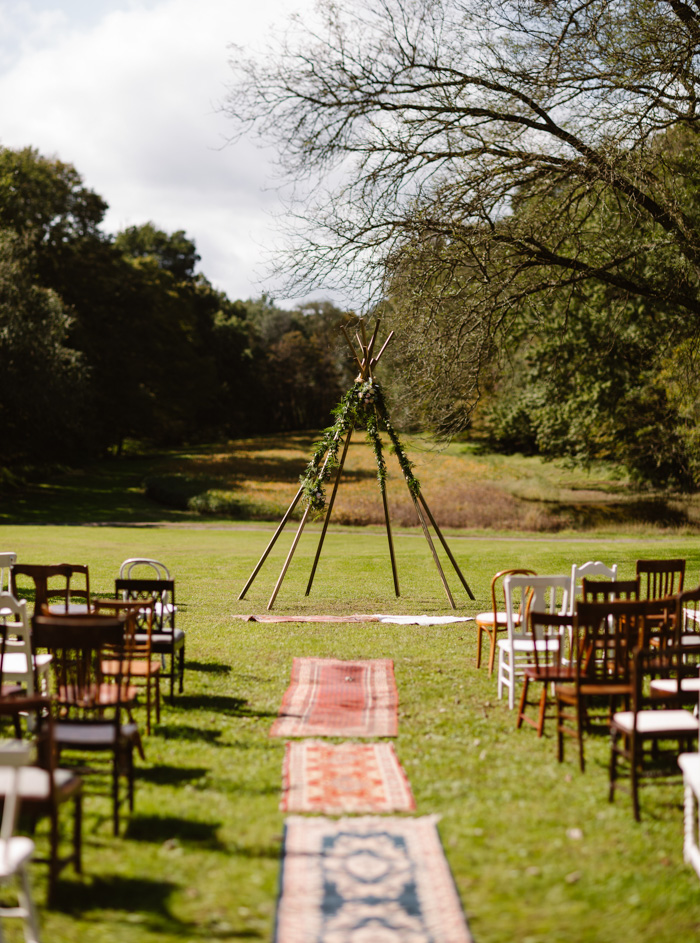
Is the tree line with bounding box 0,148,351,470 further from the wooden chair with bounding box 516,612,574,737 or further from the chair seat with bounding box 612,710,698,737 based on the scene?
the chair seat with bounding box 612,710,698,737

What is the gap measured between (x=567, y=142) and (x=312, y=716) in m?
10.7

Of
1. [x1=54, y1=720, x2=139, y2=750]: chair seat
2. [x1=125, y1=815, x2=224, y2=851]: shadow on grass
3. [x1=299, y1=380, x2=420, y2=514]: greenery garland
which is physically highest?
[x1=299, y1=380, x2=420, y2=514]: greenery garland

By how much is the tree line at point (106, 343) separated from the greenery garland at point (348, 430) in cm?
153

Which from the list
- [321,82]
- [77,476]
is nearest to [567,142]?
[321,82]

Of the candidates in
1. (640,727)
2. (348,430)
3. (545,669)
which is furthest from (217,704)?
(348,430)

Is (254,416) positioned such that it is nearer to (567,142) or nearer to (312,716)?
(567,142)

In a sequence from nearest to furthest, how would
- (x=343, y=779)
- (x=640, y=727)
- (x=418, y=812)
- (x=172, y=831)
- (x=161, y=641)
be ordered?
(x=172, y=831) < (x=418, y=812) < (x=640, y=727) < (x=343, y=779) < (x=161, y=641)

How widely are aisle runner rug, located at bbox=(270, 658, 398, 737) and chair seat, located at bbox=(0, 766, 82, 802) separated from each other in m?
2.94

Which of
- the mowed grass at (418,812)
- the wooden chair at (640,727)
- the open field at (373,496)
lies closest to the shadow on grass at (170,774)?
the mowed grass at (418,812)

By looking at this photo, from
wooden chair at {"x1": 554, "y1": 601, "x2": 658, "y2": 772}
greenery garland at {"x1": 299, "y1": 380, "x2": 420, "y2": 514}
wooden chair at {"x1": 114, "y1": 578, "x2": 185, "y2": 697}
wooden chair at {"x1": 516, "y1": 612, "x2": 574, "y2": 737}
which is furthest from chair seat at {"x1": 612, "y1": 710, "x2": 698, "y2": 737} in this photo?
greenery garland at {"x1": 299, "y1": 380, "x2": 420, "y2": 514}

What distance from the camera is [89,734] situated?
5.54 meters

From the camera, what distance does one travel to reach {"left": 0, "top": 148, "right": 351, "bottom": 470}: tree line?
39031 millimetres

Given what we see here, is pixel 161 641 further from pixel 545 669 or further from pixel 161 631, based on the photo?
pixel 545 669

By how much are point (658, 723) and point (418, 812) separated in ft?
5.74
